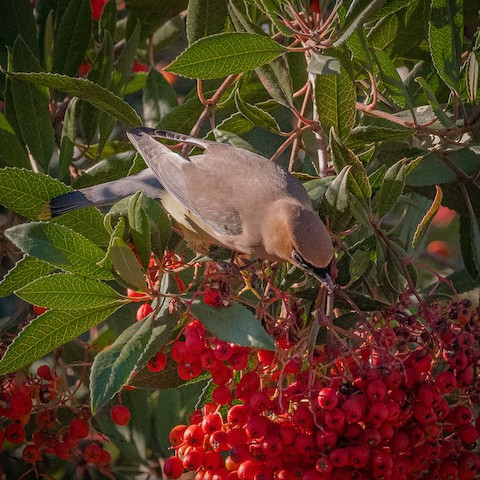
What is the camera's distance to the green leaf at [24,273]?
2867 millimetres

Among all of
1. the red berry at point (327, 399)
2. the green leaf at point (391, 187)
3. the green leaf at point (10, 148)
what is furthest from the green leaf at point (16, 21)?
the red berry at point (327, 399)

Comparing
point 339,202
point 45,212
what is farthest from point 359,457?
point 45,212

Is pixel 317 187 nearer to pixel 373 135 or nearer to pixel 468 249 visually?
pixel 373 135

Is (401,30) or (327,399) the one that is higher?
(401,30)

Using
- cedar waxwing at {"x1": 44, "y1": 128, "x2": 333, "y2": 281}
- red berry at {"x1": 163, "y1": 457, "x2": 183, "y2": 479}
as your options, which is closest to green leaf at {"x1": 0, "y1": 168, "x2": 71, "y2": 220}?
cedar waxwing at {"x1": 44, "y1": 128, "x2": 333, "y2": 281}

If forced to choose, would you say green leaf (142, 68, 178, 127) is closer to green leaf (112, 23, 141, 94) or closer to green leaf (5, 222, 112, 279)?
green leaf (112, 23, 141, 94)

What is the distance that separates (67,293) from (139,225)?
284 mm

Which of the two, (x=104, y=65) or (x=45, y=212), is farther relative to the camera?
(x=104, y=65)

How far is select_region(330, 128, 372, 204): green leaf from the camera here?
2734 mm

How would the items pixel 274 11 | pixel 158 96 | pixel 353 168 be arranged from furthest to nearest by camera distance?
pixel 158 96 < pixel 274 11 < pixel 353 168

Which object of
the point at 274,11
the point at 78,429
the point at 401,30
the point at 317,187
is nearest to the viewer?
the point at 274,11

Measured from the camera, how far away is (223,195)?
3.55 meters

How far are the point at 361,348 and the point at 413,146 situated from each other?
82 cm

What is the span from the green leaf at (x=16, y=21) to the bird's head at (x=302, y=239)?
4.10 ft
